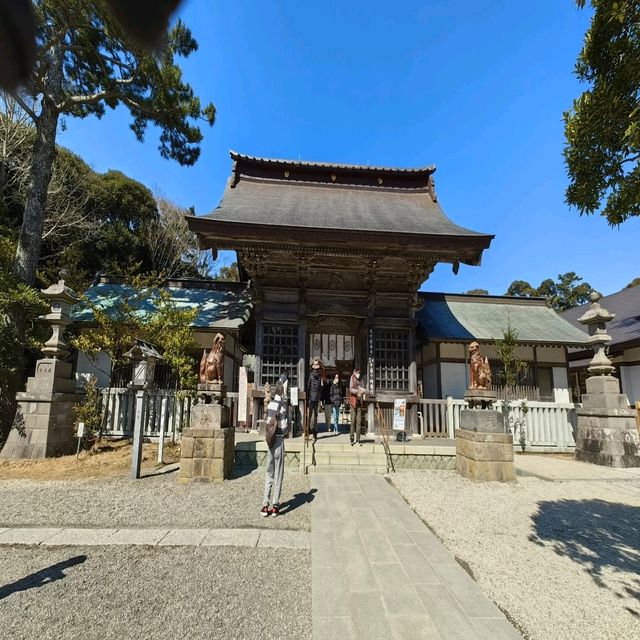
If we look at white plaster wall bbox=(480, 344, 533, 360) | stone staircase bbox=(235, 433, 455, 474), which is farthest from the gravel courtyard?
white plaster wall bbox=(480, 344, 533, 360)

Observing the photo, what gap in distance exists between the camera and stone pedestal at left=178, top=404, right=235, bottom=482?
6312mm

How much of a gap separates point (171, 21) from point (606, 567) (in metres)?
5.09

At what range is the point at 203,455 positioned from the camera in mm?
6355

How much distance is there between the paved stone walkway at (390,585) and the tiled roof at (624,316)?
13.2 m

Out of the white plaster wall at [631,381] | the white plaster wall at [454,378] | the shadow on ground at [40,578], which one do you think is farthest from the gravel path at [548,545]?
the white plaster wall at [631,381]

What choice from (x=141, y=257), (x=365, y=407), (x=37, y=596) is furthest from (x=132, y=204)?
(x=37, y=596)

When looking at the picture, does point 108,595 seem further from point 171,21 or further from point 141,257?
point 141,257

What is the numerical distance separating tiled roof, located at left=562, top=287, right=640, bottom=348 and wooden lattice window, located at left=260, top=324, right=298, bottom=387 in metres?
11.2

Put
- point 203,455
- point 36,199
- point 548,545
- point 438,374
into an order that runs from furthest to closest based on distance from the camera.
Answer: point 438,374, point 36,199, point 203,455, point 548,545

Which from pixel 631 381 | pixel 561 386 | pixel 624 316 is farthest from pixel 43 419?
pixel 624 316

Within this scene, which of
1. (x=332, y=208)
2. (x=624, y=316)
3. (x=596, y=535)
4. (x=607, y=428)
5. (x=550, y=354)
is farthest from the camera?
(x=624, y=316)

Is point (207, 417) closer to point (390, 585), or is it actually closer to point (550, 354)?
point (390, 585)

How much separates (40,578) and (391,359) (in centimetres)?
845

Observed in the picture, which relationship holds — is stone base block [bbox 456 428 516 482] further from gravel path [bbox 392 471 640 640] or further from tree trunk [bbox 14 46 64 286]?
tree trunk [bbox 14 46 64 286]
